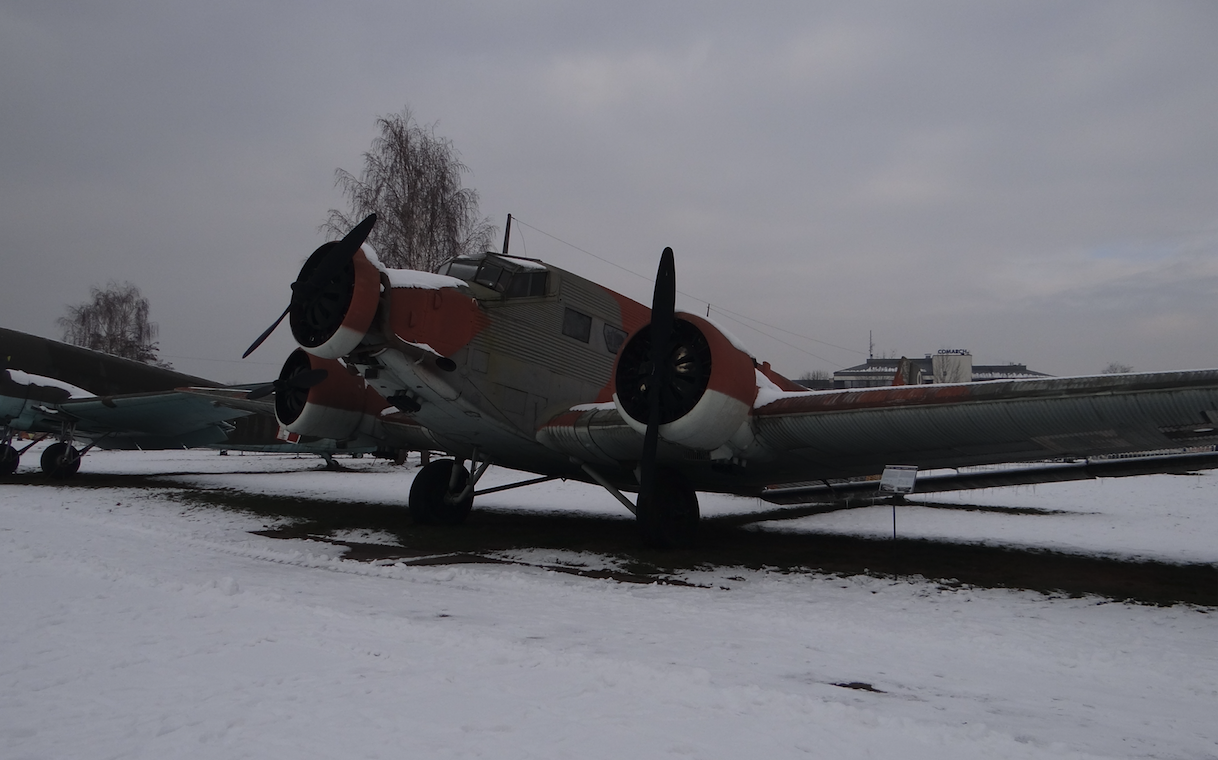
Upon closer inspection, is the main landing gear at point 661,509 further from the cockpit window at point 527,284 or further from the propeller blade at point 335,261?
the propeller blade at point 335,261

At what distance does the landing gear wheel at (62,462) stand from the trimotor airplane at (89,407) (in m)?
0.02

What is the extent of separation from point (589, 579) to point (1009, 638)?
140 inches

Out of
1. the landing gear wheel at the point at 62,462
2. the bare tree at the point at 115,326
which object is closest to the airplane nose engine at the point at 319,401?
the landing gear wheel at the point at 62,462

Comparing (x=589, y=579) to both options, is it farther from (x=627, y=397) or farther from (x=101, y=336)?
(x=101, y=336)

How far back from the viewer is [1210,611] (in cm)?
612

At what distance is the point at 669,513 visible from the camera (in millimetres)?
8898

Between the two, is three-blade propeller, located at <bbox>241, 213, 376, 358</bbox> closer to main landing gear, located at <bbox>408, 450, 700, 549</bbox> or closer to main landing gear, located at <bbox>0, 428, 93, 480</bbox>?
main landing gear, located at <bbox>408, 450, 700, 549</bbox>

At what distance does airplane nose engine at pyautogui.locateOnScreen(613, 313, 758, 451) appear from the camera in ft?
24.7

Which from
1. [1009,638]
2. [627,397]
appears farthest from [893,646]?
[627,397]

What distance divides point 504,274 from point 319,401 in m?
4.01

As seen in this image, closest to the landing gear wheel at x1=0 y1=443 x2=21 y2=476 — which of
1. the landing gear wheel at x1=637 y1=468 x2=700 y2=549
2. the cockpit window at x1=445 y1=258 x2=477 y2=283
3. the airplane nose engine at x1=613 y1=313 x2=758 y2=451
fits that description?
the cockpit window at x1=445 y1=258 x2=477 y2=283

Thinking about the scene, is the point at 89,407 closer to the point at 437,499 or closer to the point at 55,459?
the point at 55,459

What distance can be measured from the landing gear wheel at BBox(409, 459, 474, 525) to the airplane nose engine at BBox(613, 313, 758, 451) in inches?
160

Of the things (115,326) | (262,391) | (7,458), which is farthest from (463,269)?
(115,326)
